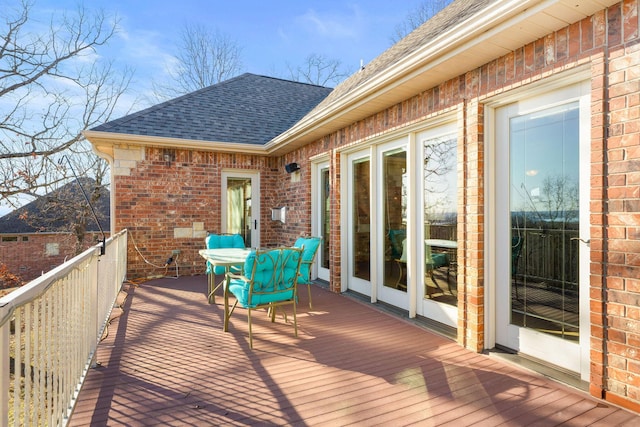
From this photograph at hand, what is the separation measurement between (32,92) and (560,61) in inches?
465

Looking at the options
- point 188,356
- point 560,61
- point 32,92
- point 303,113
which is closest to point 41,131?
point 32,92

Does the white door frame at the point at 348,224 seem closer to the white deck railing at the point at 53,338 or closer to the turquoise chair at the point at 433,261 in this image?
the turquoise chair at the point at 433,261

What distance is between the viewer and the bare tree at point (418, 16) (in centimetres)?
1195

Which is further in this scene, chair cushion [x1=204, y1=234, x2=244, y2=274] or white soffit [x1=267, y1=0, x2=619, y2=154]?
chair cushion [x1=204, y1=234, x2=244, y2=274]

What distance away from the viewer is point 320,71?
1652 centimetres

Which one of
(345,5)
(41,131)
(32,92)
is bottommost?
(41,131)

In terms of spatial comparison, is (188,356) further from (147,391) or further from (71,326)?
(71,326)

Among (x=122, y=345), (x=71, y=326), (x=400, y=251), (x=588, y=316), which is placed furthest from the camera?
(x=400, y=251)

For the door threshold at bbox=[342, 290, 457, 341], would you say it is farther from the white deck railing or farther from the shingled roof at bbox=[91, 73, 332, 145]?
the shingled roof at bbox=[91, 73, 332, 145]

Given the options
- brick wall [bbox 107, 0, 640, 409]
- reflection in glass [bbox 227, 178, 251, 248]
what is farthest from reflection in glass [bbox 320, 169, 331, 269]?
reflection in glass [bbox 227, 178, 251, 248]

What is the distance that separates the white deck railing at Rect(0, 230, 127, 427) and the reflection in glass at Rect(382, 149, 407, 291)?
10.7 feet

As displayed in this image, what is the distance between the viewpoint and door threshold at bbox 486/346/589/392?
257 centimetres

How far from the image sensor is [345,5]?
990cm

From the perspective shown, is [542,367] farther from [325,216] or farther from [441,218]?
[325,216]
